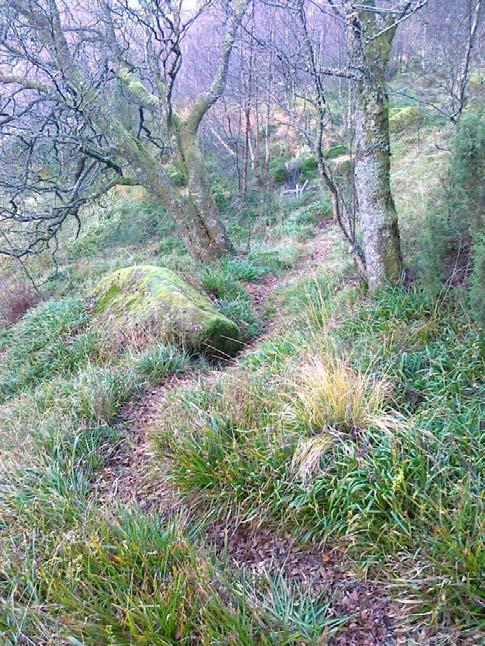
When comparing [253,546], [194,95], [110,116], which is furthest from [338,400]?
[194,95]

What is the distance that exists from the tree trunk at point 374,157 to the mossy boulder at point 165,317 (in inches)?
67.3

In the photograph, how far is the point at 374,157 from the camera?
15.0 ft

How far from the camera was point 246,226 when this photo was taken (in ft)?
40.0

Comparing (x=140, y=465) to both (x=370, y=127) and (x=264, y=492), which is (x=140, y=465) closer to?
(x=264, y=492)

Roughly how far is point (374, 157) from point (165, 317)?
2.70 metres

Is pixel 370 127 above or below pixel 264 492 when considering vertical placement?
above

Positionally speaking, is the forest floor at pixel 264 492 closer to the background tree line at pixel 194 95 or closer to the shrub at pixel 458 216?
the shrub at pixel 458 216

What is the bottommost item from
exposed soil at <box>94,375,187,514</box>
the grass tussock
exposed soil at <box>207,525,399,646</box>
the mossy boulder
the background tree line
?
exposed soil at <box>207,525,399,646</box>

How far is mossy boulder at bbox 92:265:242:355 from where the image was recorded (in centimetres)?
497

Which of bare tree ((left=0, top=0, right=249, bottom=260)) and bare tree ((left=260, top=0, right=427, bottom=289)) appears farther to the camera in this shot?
bare tree ((left=0, top=0, right=249, bottom=260))

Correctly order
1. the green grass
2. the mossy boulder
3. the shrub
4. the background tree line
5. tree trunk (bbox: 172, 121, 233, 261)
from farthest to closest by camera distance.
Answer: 1. tree trunk (bbox: 172, 121, 233, 261)
2. the mossy boulder
3. the background tree line
4. the shrub
5. the green grass

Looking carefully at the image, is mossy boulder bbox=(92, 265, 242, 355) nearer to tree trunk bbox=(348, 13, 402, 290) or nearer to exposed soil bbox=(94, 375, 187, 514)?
exposed soil bbox=(94, 375, 187, 514)

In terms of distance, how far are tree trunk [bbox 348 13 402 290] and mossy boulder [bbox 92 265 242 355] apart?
1.71 m

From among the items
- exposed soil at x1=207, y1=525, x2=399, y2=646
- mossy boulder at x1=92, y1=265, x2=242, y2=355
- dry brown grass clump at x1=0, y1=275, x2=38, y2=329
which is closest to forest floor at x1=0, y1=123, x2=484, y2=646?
exposed soil at x1=207, y1=525, x2=399, y2=646
